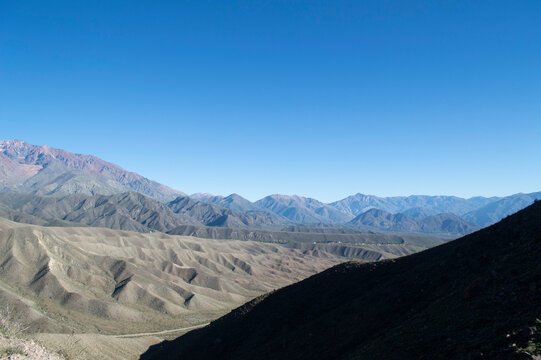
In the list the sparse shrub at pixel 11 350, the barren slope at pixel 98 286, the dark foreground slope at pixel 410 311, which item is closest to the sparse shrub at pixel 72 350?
the dark foreground slope at pixel 410 311

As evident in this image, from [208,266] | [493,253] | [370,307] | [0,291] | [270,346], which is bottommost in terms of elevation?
[208,266]

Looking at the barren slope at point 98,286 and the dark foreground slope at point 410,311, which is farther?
the barren slope at point 98,286

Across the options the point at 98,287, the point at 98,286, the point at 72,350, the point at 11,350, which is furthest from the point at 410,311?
the point at 98,286

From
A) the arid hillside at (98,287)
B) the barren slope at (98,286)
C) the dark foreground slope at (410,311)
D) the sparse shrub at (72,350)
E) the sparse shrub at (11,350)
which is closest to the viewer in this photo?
the dark foreground slope at (410,311)

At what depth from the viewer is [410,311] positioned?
2503 cm

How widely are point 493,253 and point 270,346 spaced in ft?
76.7

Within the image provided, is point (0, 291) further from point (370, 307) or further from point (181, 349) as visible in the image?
point (370, 307)

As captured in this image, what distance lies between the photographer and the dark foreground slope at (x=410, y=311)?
16031 millimetres

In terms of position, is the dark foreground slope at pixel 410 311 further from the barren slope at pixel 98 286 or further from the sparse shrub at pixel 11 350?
the barren slope at pixel 98 286

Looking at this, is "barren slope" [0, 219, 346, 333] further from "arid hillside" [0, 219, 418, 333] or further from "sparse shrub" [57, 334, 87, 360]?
"sparse shrub" [57, 334, 87, 360]

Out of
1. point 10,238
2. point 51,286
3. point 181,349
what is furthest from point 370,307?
point 10,238

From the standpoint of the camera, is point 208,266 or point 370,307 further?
point 208,266

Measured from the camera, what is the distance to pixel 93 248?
417 feet

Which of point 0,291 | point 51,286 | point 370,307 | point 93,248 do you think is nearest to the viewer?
point 370,307
